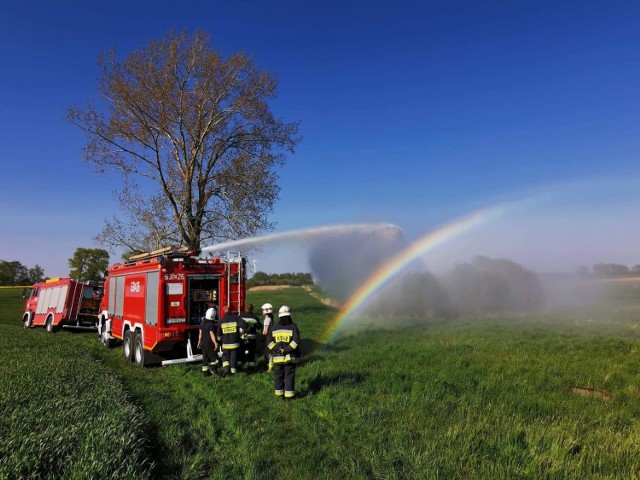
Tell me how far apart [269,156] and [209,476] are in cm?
2115

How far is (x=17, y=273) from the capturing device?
11738 centimetres

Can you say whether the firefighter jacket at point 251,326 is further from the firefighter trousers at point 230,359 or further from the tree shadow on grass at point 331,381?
the tree shadow on grass at point 331,381

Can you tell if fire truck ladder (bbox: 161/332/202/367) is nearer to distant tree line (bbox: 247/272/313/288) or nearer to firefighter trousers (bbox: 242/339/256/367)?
firefighter trousers (bbox: 242/339/256/367)

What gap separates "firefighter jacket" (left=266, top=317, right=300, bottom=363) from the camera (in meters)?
8.43

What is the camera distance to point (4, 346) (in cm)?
1377

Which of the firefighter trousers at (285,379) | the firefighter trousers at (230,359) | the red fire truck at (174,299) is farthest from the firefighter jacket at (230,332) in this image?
the firefighter trousers at (285,379)

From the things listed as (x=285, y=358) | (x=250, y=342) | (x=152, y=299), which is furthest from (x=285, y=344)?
(x=152, y=299)

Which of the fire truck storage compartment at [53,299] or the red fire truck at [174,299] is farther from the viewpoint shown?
the fire truck storage compartment at [53,299]

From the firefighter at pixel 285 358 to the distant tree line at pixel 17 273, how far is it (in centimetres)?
12135

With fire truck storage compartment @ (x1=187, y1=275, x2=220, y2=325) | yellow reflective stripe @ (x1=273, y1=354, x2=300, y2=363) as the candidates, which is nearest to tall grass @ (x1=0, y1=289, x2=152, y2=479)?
yellow reflective stripe @ (x1=273, y1=354, x2=300, y2=363)

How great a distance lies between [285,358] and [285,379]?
0.40m

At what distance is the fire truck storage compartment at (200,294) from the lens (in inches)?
492

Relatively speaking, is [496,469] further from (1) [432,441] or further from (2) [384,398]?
(2) [384,398]

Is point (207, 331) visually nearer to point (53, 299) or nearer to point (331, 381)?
point (331, 381)
